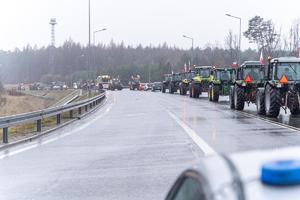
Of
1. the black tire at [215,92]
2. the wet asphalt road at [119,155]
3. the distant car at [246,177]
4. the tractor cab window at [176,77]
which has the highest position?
the distant car at [246,177]

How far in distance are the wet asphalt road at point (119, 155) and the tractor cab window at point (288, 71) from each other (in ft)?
8.60

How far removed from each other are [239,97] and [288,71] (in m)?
6.52

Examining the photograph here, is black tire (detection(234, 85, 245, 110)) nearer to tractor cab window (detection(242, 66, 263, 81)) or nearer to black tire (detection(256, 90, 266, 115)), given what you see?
tractor cab window (detection(242, 66, 263, 81))

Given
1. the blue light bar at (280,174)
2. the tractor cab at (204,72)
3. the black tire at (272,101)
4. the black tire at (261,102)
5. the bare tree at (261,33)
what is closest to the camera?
the blue light bar at (280,174)

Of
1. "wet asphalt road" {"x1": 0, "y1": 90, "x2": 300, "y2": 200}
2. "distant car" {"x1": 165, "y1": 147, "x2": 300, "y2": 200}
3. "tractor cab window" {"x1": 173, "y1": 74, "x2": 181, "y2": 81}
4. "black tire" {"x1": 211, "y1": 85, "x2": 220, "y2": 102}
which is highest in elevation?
"distant car" {"x1": 165, "y1": 147, "x2": 300, "y2": 200}

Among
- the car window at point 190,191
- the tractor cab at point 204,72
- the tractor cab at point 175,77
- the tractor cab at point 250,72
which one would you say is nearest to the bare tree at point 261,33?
the tractor cab at point 175,77

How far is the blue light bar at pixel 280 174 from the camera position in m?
2.19

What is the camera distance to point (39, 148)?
15766mm

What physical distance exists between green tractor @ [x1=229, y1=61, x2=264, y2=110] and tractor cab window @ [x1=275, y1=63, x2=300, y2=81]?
17.6 feet

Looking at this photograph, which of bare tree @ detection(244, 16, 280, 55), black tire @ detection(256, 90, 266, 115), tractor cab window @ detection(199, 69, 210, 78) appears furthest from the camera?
bare tree @ detection(244, 16, 280, 55)

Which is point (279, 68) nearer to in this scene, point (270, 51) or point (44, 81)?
point (270, 51)

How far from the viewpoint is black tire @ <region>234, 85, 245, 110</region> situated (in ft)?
103

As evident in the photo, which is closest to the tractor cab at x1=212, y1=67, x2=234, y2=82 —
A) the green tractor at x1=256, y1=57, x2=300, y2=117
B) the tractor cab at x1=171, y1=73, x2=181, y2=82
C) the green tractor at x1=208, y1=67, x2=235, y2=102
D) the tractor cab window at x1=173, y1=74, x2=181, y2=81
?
the green tractor at x1=208, y1=67, x2=235, y2=102

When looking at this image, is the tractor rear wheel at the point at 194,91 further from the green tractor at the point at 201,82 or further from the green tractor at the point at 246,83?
the green tractor at the point at 246,83
